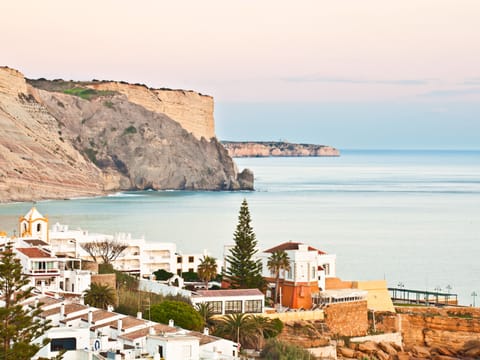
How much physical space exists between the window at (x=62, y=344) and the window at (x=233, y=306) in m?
10.4

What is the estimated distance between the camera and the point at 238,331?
100 ft

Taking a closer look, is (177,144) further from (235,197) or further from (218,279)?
(218,279)

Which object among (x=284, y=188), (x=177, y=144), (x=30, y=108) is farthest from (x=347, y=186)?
(x=30, y=108)

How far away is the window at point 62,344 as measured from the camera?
23641 millimetres

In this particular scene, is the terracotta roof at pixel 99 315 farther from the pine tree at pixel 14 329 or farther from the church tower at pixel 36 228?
the church tower at pixel 36 228

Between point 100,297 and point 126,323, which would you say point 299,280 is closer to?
point 100,297

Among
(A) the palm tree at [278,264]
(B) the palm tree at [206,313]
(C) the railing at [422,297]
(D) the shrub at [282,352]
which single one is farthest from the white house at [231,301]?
(C) the railing at [422,297]

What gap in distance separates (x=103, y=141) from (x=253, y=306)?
4236 inches

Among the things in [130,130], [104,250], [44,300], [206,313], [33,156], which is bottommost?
[206,313]

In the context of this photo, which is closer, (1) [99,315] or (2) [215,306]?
(1) [99,315]

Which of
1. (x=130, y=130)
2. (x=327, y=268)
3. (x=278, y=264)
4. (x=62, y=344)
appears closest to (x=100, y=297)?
(x=278, y=264)

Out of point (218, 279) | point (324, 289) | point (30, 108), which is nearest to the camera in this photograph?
point (324, 289)

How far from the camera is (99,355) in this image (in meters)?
22.9

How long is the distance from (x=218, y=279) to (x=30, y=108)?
3460 inches
